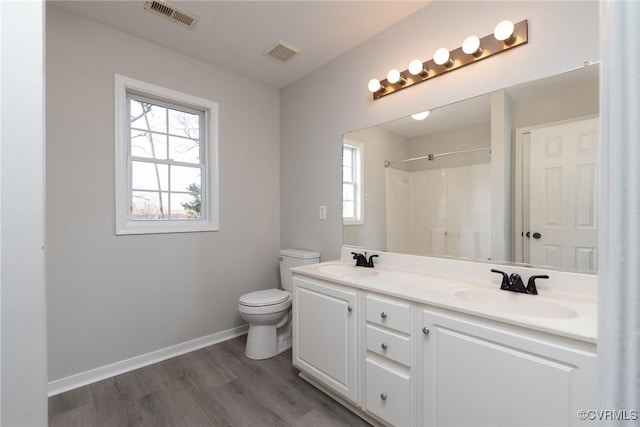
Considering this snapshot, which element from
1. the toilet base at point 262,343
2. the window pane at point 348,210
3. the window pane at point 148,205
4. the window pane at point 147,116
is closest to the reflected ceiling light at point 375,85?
the window pane at point 348,210

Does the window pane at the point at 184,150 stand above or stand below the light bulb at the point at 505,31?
below

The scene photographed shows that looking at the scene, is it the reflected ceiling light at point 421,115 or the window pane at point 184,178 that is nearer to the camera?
the reflected ceiling light at point 421,115

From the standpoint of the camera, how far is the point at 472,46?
1.54m

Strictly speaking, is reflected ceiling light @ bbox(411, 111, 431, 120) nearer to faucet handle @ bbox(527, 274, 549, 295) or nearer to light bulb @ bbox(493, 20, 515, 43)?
light bulb @ bbox(493, 20, 515, 43)

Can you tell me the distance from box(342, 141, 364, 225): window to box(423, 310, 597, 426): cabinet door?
3.72ft

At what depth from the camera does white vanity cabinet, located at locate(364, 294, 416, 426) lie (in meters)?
1.33

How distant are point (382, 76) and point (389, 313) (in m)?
1.65

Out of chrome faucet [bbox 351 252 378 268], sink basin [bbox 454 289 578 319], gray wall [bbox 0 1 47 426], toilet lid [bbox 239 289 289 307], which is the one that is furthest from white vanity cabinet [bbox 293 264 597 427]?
gray wall [bbox 0 1 47 426]

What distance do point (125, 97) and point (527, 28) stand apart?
2.62 m

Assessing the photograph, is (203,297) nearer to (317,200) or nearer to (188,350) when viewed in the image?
(188,350)

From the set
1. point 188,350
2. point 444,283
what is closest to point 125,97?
point 188,350

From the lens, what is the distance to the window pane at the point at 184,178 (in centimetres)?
241

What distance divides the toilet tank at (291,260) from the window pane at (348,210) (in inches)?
18.7

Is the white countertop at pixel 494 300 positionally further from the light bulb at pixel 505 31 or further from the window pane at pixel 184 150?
the window pane at pixel 184 150
